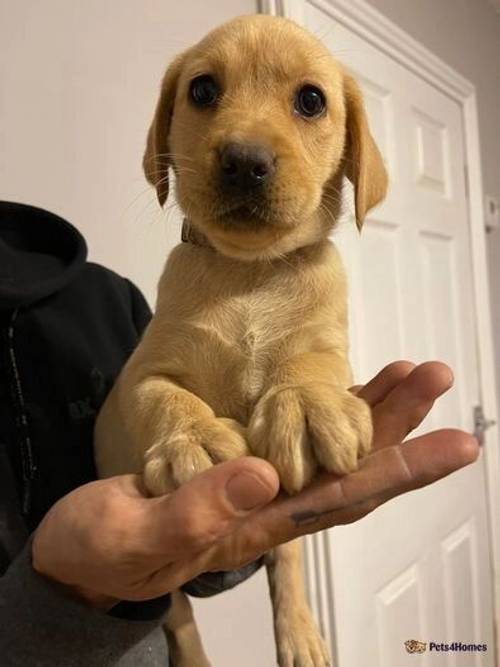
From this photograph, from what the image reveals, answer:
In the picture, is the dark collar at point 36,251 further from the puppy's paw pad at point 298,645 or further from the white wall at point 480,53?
the white wall at point 480,53

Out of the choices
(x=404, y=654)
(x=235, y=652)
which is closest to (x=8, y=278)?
(x=235, y=652)

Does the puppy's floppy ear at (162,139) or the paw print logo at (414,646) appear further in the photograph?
the paw print logo at (414,646)

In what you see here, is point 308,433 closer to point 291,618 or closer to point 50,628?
point 50,628

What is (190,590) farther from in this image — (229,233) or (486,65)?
(486,65)

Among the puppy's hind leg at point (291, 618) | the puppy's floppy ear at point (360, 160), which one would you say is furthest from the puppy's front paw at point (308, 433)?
the puppy's hind leg at point (291, 618)

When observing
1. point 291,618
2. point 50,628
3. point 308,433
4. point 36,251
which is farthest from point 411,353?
point 50,628
